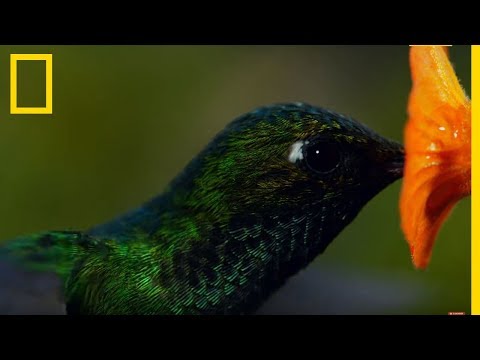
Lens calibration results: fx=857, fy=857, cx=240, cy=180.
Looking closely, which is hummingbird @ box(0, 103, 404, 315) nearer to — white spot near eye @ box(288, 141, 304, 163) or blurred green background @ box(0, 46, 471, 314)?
white spot near eye @ box(288, 141, 304, 163)

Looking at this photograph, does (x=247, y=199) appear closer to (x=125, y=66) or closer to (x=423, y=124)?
(x=423, y=124)

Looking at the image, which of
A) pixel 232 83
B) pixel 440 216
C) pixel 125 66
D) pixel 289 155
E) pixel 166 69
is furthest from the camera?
pixel 232 83

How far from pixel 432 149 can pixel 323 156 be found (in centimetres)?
39

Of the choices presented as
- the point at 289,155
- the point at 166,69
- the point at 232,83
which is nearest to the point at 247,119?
the point at 289,155

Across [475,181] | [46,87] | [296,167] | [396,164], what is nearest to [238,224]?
[296,167]

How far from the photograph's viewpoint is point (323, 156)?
289 centimetres

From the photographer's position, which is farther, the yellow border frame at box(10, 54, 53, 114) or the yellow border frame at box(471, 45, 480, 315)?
the yellow border frame at box(10, 54, 53, 114)

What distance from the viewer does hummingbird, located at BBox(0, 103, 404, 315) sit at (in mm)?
2895

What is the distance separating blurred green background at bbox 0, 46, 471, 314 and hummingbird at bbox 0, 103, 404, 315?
471 millimetres

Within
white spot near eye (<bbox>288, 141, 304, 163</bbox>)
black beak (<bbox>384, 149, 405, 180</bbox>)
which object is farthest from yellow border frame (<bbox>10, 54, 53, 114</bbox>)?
black beak (<bbox>384, 149, 405, 180</bbox>)

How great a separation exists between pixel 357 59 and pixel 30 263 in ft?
6.30

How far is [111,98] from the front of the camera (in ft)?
13.1

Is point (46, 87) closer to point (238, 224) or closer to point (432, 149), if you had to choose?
point (238, 224)

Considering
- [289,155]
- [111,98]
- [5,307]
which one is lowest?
[5,307]
